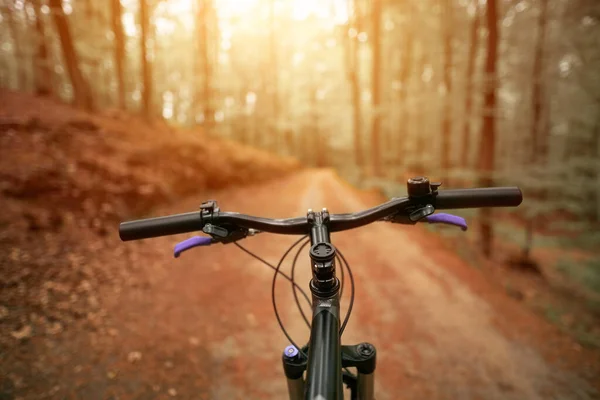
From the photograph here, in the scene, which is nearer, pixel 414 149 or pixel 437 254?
pixel 437 254

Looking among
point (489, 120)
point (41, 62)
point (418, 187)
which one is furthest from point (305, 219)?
point (41, 62)

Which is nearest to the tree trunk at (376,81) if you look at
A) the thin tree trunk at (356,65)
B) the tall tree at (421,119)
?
the thin tree trunk at (356,65)

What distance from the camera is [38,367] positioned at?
10.3ft

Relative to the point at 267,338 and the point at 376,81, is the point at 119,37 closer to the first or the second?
the point at 376,81

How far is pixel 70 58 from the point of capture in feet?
29.5

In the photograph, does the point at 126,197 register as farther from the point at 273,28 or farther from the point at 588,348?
the point at 273,28

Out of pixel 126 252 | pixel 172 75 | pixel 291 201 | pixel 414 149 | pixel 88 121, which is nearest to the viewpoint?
pixel 126 252

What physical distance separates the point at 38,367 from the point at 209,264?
3050mm

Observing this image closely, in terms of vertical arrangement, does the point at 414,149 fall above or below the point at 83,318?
above

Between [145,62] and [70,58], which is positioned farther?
[145,62]

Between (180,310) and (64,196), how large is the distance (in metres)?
3.34

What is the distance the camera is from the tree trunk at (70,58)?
8.26 m

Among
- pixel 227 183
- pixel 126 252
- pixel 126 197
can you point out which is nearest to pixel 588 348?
pixel 126 252

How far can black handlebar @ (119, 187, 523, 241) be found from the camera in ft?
5.14
